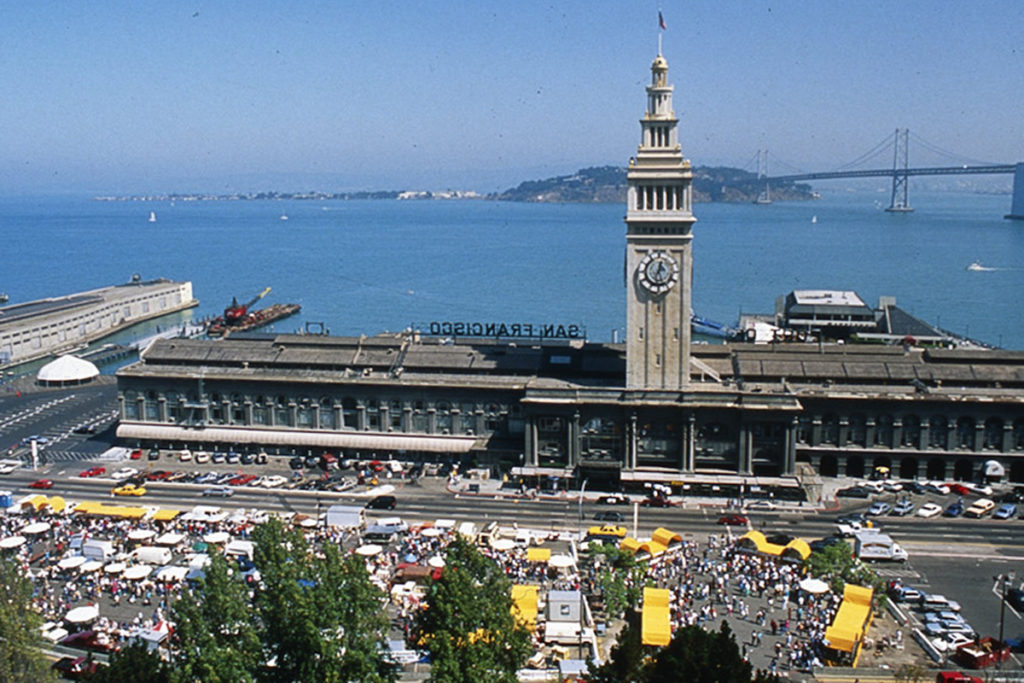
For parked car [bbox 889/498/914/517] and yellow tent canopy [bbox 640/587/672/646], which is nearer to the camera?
yellow tent canopy [bbox 640/587/672/646]

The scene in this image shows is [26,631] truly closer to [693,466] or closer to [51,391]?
[693,466]

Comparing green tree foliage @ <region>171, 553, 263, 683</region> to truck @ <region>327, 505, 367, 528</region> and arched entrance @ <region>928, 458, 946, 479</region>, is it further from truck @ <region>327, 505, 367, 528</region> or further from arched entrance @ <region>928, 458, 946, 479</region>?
arched entrance @ <region>928, 458, 946, 479</region>

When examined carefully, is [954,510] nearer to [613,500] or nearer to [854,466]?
[854,466]

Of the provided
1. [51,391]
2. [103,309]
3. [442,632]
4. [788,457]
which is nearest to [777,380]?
[788,457]

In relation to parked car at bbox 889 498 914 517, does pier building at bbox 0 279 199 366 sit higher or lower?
higher

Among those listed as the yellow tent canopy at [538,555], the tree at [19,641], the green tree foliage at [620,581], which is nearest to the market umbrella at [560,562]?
the yellow tent canopy at [538,555]

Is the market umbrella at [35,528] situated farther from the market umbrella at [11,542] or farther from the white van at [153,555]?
the white van at [153,555]

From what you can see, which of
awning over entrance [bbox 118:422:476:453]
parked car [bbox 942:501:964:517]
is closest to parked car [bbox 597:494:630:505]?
awning over entrance [bbox 118:422:476:453]

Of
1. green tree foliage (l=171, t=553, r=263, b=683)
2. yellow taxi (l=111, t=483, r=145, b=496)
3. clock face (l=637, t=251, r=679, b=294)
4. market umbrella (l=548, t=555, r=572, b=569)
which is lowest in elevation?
yellow taxi (l=111, t=483, r=145, b=496)
